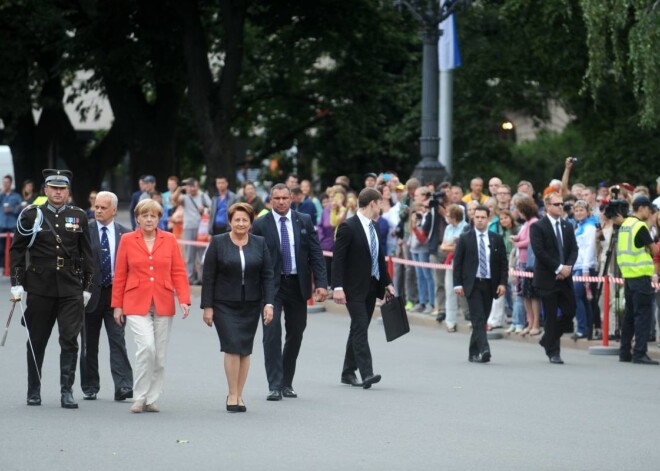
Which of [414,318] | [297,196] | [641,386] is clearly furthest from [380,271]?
[297,196]

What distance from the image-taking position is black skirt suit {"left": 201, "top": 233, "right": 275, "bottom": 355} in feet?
41.4

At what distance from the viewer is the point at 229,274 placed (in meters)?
12.7

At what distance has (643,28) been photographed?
21.4 metres

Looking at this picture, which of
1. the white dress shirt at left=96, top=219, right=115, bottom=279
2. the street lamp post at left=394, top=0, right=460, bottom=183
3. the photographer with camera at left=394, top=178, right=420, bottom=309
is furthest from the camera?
the street lamp post at left=394, top=0, right=460, bottom=183

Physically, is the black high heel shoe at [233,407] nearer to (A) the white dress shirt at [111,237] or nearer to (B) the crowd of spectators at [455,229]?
(A) the white dress shirt at [111,237]

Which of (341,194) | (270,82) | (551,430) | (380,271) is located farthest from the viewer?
(270,82)

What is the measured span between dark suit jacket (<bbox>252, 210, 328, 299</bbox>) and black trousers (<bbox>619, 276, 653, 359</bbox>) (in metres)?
4.62

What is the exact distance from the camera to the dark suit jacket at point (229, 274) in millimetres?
12656

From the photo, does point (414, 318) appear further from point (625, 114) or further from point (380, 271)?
point (625, 114)

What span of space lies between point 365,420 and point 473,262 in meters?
5.15

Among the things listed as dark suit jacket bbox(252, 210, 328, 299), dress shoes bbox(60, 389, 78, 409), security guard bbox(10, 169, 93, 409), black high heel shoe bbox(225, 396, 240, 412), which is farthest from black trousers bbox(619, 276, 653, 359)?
dress shoes bbox(60, 389, 78, 409)

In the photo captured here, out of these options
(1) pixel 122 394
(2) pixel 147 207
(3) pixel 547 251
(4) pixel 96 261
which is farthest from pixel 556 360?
(2) pixel 147 207

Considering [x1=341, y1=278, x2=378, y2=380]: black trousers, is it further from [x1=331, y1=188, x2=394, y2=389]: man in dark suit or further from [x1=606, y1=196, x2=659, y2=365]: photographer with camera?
[x1=606, y1=196, x2=659, y2=365]: photographer with camera

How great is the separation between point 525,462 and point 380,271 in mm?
4828
